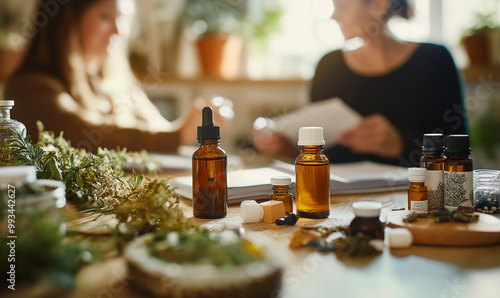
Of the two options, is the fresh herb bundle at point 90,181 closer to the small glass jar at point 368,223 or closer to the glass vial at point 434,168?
the small glass jar at point 368,223

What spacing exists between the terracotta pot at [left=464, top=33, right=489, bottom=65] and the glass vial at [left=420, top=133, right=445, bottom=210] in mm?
2149

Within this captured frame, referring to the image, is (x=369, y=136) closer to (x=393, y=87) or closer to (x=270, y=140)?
(x=270, y=140)

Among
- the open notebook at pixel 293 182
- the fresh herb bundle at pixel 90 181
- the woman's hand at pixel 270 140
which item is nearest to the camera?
the fresh herb bundle at pixel 90 181

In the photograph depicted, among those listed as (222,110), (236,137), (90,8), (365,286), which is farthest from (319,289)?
(236,137)

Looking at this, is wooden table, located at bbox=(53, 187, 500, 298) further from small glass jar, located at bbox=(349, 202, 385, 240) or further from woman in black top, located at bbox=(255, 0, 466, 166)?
woman in black top, located at bbox=(255, 0, 466, 166)

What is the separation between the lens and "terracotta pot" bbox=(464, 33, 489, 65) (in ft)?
8.70

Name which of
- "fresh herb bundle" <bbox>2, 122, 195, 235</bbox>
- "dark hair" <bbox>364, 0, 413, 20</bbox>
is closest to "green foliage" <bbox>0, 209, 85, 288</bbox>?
"fresh herb bundle" <bbox>2, 122, 195, 235</bbox>

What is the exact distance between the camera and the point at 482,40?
8.69ft

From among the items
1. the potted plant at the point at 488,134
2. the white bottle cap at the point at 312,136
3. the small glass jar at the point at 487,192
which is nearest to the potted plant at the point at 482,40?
the potted plant at the point at 488,134

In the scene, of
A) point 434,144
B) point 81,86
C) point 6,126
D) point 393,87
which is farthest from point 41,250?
point 393,87

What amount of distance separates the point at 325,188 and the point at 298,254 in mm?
233

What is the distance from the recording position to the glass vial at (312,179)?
2.77 ft

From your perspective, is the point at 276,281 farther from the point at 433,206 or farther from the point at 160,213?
the point at 433,206

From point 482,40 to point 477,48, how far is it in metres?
0.05
